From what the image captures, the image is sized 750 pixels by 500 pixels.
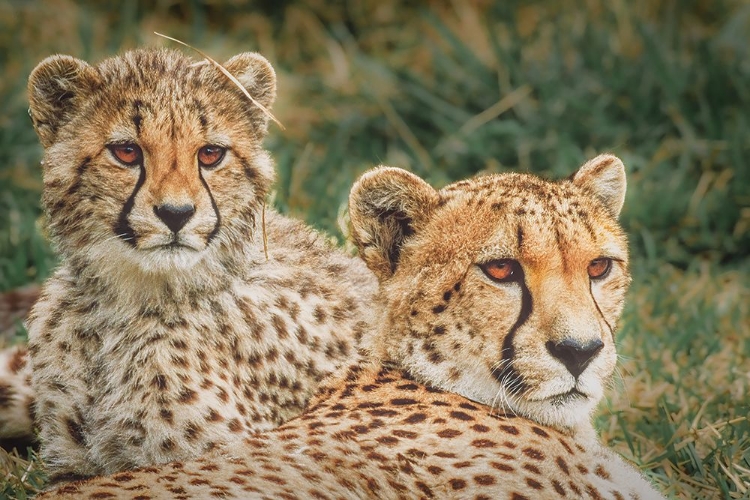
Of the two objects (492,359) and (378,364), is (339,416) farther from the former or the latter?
(492,359)

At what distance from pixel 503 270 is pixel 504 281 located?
34 millimetres

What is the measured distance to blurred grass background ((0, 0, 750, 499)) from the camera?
16.2 feet

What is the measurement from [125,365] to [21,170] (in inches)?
145

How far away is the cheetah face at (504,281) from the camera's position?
3516 millimetres

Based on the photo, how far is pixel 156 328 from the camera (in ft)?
11.9

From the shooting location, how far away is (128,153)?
11.1ft

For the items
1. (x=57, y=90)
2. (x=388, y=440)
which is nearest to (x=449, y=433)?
(x=388, y=440)

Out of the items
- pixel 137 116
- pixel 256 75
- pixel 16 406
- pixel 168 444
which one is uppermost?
pixel 256 75

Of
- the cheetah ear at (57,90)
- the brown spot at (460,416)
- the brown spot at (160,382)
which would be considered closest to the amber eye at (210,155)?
the cheetah ear at (57,90)

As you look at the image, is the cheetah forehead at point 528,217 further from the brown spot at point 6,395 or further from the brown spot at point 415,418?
the brown spot at point 6,395

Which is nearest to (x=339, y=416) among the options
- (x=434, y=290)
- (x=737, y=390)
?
(x=434, y=290)

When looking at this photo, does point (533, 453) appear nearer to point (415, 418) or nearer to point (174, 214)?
point (415, 418)

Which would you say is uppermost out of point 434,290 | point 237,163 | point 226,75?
point 226,75

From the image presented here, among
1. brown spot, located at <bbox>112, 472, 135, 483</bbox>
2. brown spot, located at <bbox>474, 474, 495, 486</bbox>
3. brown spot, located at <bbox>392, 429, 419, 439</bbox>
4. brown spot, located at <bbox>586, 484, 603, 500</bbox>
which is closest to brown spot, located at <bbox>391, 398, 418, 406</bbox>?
brown spot, located at <bbox>392, 429, 419, 439</bbox>
